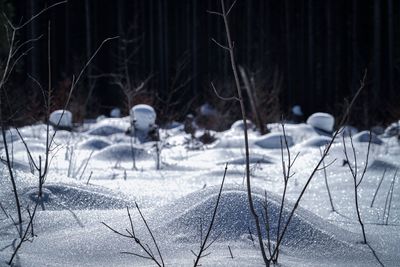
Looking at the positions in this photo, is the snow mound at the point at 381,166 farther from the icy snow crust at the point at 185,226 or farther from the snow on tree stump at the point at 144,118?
the snow on tree stump at the point at 144,118

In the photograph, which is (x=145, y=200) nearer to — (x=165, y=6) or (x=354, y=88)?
(x=354, y=88)

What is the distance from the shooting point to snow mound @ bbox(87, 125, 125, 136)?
23.4 feet

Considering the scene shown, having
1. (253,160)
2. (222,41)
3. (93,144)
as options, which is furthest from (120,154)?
(222,41)

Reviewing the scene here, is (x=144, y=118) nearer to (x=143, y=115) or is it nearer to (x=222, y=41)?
(x=143, y=115)

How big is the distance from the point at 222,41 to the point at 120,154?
7883mm

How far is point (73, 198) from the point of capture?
6.46 feet

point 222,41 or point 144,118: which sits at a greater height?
point 222,41

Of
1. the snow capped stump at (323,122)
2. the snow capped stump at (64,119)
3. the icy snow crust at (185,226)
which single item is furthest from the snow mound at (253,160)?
the snow capped stump at (64,119)

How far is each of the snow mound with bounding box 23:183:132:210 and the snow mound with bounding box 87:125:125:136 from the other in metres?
5.09

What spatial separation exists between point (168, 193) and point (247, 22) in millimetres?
9587

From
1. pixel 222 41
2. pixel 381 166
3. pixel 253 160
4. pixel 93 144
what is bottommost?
pixel 93 144

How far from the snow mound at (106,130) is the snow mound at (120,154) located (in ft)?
8.18

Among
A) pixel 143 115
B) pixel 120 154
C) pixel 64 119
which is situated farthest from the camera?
pixel 64 119

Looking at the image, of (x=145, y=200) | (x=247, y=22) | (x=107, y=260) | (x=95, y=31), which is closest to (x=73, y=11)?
(x=95, y=31)
